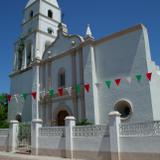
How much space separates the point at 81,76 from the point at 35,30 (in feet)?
31.0

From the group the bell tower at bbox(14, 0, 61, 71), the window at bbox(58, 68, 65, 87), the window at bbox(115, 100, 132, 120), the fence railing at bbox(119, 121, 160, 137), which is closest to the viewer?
the fence railing at bbox(119, 121, 160, 137)

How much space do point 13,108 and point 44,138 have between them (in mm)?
13214

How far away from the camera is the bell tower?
81.9ft

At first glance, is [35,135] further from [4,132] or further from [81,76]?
[81,76]

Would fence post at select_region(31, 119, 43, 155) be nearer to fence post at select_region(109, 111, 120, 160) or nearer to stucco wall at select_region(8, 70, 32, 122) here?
fence post at select_region(109, 111, 120, 160)

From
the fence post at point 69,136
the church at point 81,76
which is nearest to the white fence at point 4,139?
the church at point 81,76

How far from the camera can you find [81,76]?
18.7m

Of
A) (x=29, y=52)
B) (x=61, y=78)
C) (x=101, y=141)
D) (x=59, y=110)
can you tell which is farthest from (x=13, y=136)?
(x=29, y=52)

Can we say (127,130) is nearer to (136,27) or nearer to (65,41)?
(136,27)

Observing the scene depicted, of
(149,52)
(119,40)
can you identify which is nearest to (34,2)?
(119,40)

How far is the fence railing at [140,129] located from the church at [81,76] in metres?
5.34

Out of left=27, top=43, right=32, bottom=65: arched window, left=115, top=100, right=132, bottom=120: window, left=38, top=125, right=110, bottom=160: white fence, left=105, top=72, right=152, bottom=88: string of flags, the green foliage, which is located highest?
left=27, top=43, right=32, bottom=65: arched window

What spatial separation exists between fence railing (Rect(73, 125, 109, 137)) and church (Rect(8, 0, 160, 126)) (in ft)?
16.8

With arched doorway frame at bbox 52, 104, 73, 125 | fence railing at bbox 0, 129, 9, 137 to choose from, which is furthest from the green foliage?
fence railing at bbox 0, 129, 9, 137
